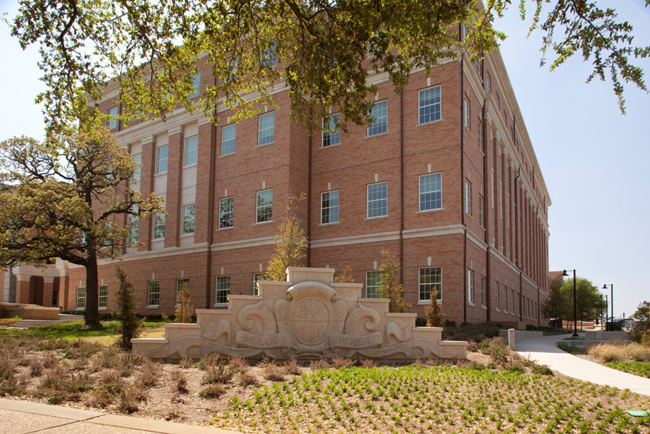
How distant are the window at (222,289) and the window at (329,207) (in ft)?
24.5

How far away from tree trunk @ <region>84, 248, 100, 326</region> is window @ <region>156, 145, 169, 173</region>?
35.8 ft

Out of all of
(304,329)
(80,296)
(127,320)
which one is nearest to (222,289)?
(80,296)

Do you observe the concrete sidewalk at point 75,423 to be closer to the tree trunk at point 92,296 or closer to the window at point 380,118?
the tree trunk at point 92,296

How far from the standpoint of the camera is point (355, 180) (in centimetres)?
3044

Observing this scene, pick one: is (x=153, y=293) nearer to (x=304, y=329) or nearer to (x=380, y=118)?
(x=380, y=118)

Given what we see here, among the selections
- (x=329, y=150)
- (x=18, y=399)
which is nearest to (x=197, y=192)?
(x=329, y=150)

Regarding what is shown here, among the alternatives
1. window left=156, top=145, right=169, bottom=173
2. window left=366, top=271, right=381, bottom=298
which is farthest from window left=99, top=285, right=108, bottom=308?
window left=366, top=271, right=381, bottom=298

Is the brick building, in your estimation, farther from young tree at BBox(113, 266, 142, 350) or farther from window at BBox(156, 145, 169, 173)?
young tree at BBox(113, 266, 142, 350)

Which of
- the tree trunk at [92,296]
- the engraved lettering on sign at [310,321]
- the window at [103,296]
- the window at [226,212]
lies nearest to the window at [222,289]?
the window at [226,212]

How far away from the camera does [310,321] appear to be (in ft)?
47.9

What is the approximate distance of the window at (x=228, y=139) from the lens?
114 feet

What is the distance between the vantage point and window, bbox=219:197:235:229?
34.1 metres

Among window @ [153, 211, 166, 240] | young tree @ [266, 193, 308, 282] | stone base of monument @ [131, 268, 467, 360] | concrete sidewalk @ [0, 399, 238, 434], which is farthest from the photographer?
window @ [153, 211, 166, 240]

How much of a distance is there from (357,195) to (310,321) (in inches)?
641
